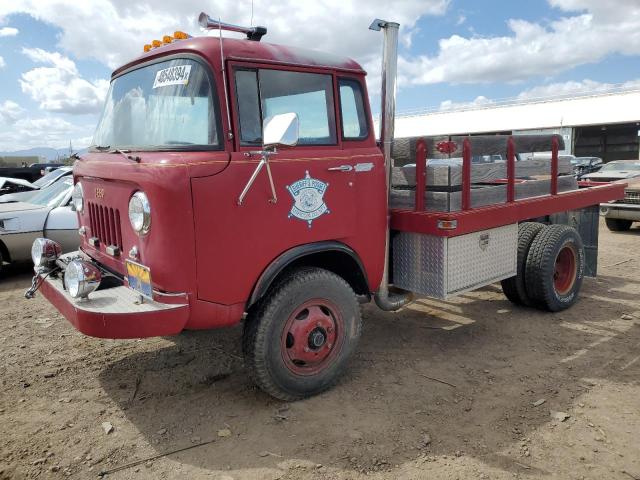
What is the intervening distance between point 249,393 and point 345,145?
198 centimetres

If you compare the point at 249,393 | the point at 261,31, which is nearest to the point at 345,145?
the point at 261,31

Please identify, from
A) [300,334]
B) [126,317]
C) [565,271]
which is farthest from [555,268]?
[126,317]

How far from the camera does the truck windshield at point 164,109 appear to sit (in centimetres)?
333

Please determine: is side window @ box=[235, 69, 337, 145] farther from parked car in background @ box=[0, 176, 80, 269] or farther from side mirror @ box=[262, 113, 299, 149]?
parked car in background @ box=[0, 176, 80, 269]

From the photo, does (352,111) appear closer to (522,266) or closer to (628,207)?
(522,266)

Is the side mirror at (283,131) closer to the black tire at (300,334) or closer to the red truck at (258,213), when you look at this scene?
the red truck at (258,213)

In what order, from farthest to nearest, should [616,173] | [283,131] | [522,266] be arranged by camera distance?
[616,173] → [522,266] → [283,131]

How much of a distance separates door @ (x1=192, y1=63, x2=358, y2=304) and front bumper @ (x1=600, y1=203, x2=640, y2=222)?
29.3ft

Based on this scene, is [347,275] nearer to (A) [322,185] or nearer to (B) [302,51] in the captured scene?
(A) [322,185]

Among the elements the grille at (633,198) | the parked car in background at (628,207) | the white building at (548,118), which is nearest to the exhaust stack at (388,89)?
the parked car in background at (628,207)

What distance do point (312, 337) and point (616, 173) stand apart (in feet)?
41.6

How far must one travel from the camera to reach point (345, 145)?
3879mm

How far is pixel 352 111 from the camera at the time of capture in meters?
3.96

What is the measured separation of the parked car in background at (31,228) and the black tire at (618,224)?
34.4ft
